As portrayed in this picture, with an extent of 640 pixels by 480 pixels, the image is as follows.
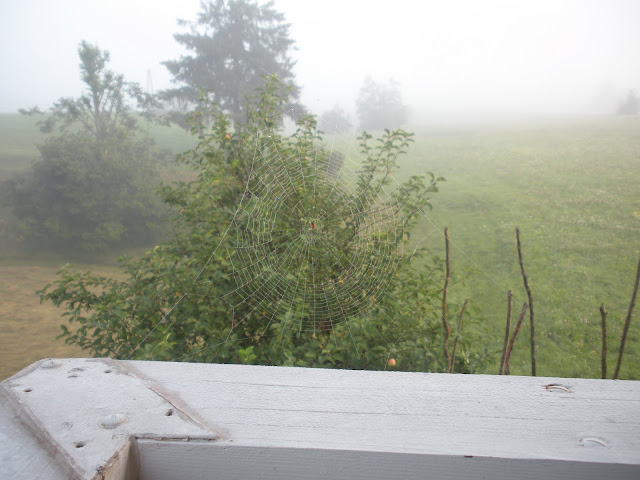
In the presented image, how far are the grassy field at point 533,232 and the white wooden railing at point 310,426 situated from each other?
152 cm

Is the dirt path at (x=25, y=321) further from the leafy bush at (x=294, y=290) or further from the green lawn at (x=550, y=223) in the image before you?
the green lawn at (x=550, y=223)

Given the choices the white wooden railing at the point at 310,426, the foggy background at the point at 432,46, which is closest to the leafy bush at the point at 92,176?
the foggy background at the point at 432,46

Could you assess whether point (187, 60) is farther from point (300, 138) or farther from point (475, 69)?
point (475, 69)

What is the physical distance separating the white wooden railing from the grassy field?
5.00 ft

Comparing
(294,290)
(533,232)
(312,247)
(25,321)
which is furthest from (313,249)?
(25,321)

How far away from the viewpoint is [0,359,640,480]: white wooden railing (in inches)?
18.3

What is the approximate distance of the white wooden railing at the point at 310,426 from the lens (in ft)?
1.52

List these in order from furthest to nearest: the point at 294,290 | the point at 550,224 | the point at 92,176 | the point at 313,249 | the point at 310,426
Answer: the point at 92,176
the point at 550,224
the point at 313,249
the point at 294,290
the point at 310,426

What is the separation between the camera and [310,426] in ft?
1.68

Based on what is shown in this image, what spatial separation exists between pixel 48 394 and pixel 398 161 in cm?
234

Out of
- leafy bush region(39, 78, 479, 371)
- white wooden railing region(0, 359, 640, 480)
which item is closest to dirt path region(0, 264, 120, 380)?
leafy bush region(39, 78, 479, 371)

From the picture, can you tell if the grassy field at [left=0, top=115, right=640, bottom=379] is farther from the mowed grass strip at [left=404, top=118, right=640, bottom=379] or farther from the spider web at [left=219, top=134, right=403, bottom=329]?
the spider web at [left=219, top=134, right=403, bottom=329]

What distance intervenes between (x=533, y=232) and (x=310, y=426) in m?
2.57

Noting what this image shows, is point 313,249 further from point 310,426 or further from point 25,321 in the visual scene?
point 25,321
